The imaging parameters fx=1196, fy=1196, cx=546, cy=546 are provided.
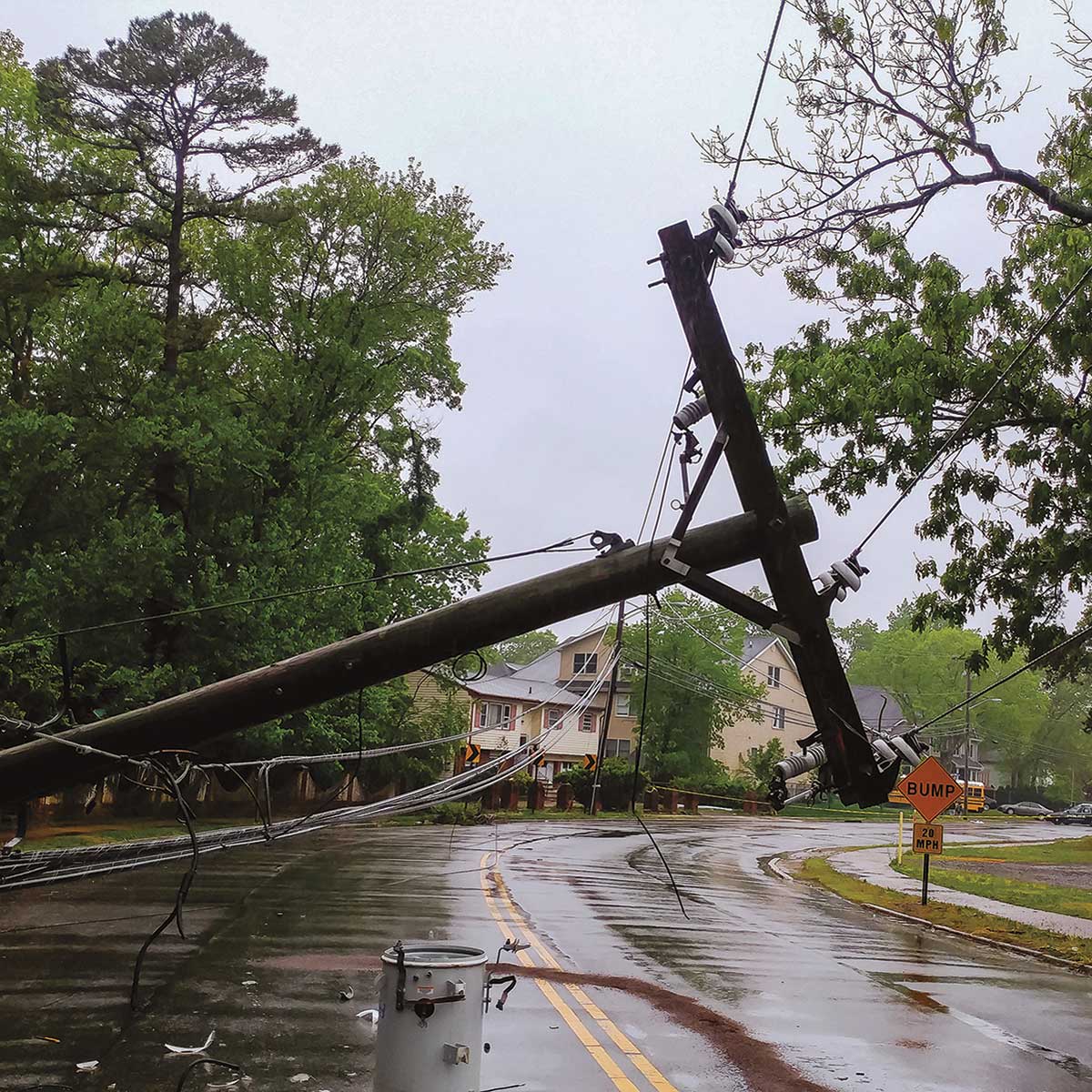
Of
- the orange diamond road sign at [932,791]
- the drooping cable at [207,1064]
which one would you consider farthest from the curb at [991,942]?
the drooping cable at [207,1064]

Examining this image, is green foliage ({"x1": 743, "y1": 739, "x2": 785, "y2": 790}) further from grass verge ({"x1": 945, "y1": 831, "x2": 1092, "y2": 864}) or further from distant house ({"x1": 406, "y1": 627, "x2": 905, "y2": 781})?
grass verge ({"x1": 945, "y1": 831, "x2": 1092, "y2": 864})

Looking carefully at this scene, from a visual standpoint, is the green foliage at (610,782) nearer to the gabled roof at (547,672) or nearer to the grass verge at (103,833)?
the grass verge at (103,833)

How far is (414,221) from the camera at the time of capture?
3284 centimetres

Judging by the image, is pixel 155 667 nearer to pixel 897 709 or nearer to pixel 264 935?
pixel 264 935

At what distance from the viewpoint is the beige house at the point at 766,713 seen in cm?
7688

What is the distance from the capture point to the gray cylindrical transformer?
6.21m

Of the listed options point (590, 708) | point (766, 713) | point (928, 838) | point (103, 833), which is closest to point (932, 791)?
point (928, 838)

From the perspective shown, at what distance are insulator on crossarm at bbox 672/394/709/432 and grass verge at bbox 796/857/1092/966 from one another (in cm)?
1247

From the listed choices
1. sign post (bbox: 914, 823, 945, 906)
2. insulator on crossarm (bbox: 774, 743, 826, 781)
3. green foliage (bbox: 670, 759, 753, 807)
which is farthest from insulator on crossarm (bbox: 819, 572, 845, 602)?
green foliage (bbox: 670, 759, 753, 807)

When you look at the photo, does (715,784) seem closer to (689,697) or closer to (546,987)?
(689,697)

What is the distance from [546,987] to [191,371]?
2350 centimetres

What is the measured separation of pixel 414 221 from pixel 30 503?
41.1ft

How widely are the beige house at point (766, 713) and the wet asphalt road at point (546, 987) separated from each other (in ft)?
180

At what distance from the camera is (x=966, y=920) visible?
65.9 ft
